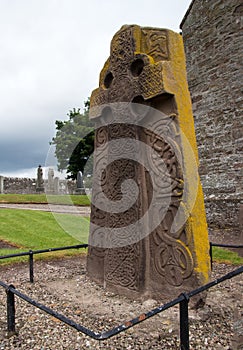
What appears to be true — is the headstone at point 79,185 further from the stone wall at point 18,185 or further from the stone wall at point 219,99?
the stone wall at point 219,99

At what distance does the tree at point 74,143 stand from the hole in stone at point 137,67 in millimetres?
24867

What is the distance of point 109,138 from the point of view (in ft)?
13.4

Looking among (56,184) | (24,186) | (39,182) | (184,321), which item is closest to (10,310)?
(184,321)

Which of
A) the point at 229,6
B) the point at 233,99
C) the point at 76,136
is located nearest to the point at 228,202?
the point at 233,99

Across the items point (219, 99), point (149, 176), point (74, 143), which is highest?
point (74, 143)

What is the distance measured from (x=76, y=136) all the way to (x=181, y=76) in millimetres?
30055

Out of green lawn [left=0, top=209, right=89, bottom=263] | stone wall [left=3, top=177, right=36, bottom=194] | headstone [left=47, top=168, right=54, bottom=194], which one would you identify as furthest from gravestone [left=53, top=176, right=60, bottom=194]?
green lawn [left=0, top=209, right=89, bottom=263]

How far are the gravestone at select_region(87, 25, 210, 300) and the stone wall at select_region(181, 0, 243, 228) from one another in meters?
5.44

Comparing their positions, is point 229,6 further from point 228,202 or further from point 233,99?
point 228,202

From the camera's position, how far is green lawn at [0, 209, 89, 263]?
7160 mm

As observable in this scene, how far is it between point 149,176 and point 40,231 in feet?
19.8

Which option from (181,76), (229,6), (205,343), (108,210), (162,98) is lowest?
(205,343)

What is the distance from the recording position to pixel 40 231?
887 centimetres

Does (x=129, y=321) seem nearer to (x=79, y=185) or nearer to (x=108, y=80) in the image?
(x=108, y=80)
